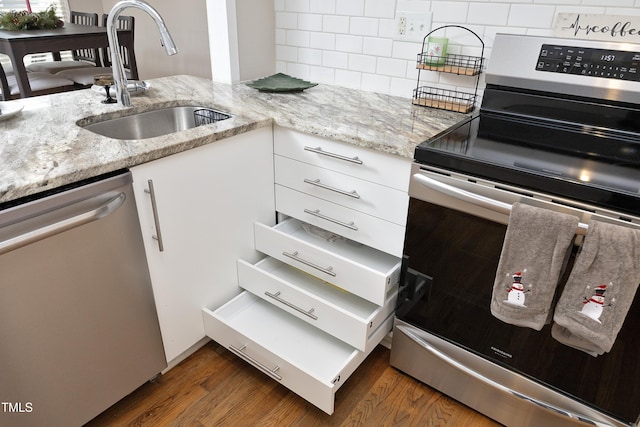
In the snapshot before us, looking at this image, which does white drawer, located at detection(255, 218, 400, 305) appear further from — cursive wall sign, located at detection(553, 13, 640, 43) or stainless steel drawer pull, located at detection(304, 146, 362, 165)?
cursive wall sign, located at detection(553, 13, 640, 43)

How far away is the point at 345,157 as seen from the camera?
1.48 m

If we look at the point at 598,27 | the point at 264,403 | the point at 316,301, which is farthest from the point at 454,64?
the point at 264,403

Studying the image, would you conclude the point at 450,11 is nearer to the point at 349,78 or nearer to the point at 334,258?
the point at 349,78

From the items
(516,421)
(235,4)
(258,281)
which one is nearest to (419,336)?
(516,421)

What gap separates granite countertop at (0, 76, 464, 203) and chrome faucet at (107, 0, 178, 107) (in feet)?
0.20

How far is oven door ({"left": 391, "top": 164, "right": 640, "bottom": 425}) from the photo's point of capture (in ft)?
3.72

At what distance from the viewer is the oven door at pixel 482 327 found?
1.13 m

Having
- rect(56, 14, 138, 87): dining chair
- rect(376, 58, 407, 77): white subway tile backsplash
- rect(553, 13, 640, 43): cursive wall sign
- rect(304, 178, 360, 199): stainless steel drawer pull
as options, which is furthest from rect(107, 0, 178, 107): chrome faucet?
rect(56, 14, 138, 87): dining chair

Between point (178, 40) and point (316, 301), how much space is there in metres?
3.03

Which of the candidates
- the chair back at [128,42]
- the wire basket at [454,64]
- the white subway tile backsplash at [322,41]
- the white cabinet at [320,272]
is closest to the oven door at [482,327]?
the white cabinet at [320,272]

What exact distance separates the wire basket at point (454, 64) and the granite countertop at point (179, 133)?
0.50ft

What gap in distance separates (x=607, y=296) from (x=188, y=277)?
4.01ft

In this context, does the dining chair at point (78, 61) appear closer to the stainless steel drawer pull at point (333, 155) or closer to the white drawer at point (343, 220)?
the white drawer at point (343, 220)

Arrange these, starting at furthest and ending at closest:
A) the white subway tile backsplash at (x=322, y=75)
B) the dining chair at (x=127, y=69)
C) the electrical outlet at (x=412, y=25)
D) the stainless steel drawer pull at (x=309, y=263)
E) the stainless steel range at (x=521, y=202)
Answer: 1. the dining chair at (x=127, y=69)
2. the white subway tile backsplash at (x=322, y=75)
3. the electrical outlet at (x=412, y=25)
4. the stainless steel drawer pull at (x=309, y=263)
5. the stainless steel range at (x=521, y=202)
